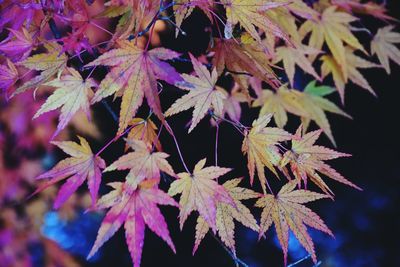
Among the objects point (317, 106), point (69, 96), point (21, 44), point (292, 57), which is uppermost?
point (21, 44)

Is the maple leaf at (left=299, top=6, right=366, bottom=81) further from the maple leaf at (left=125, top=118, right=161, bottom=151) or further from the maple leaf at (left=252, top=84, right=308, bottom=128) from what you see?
the maple leaf at (left=125, top=118, right=161, bottom=151)

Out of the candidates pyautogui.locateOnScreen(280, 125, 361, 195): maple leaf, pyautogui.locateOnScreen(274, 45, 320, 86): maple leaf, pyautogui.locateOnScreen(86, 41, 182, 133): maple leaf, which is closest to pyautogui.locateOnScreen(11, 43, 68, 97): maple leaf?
pyautogui.locateOnScreen(86, 41, 182, 133): maple leaf

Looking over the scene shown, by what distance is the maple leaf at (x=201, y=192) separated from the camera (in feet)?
2.89

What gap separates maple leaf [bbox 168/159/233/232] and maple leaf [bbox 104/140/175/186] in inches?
2.3

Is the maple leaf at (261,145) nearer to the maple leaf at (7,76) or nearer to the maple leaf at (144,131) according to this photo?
the maple leaf at (144,131)

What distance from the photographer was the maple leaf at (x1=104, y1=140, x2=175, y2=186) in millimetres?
866

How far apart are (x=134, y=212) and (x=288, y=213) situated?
426mm

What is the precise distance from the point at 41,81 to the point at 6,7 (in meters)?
0.31

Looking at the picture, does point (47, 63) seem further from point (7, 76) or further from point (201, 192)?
point (201, 192)

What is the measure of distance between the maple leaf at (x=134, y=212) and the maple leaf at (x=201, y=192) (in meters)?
0.07

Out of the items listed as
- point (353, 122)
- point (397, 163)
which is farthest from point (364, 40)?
point (397, 163)

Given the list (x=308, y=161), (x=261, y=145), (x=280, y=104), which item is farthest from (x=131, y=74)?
(x=280, y=104)

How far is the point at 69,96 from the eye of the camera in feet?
3.21

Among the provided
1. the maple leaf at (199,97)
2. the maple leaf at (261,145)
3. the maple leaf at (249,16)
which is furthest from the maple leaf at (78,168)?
the maple leaf at (249,16)
